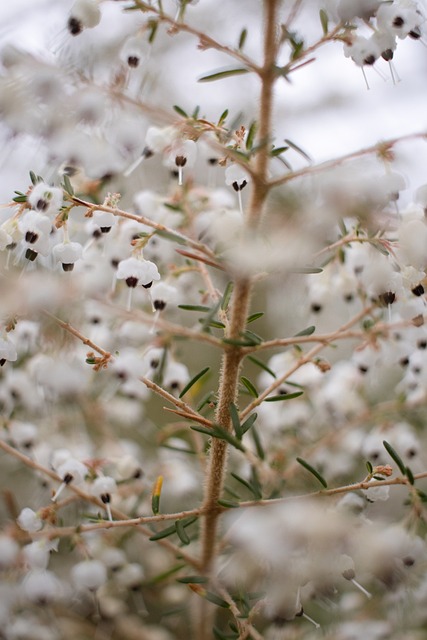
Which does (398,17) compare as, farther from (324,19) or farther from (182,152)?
(182,152)

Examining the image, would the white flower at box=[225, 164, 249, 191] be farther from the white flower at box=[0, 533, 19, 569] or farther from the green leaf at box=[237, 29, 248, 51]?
the white flower at box=[0, 533, 19, 569]

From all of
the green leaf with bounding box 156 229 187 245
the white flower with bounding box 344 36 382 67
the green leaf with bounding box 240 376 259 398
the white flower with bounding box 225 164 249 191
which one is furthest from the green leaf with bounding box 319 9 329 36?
the green leaf with bounding box 240 376 259 398

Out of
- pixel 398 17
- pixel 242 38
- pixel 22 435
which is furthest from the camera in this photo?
pixel 22 435

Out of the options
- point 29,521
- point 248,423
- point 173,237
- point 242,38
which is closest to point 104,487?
point 29,521

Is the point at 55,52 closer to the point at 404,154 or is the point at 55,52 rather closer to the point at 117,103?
the point at 117,103

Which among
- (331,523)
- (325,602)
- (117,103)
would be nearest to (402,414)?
(325,602)

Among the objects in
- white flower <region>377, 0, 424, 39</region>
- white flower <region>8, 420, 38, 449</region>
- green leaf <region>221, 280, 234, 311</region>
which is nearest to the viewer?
white flower <region>377, 0, 424, 39</region>

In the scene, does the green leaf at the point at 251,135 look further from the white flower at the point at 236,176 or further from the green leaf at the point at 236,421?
the green leaf at the point at 236,421
